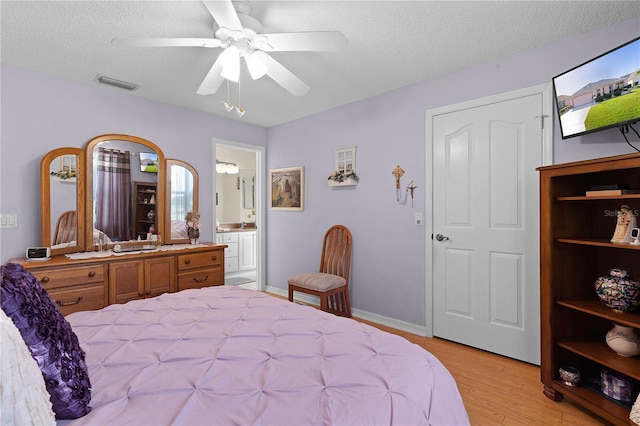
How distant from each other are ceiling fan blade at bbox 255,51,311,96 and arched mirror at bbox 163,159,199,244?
2.00 m

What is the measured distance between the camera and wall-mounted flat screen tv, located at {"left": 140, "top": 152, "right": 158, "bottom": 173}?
3.39 m

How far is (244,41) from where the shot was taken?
73.2 inches

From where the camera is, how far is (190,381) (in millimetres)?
1058

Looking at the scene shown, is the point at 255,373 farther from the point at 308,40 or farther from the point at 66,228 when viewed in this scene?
the point at 66,228

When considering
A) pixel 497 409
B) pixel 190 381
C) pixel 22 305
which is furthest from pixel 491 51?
pixel 22 305

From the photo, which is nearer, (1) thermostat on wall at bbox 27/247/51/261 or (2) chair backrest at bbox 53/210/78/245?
(1) thermostat on wall at bbox 27/247/51/261

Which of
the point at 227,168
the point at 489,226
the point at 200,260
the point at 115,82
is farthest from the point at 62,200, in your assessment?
the point at 489,226

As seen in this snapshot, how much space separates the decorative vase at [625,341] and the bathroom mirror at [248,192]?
584 centimetres

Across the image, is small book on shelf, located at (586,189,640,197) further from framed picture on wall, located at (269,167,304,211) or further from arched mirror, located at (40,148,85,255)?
arched mirror, located at (40,148,85,255)

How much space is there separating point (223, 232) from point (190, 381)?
4.67 meters

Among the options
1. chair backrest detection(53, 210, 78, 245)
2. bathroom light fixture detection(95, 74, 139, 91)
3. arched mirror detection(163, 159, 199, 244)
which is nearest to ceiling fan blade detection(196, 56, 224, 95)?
bathroom light fixture detection(95, 74, 139, 91)

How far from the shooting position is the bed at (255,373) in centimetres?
93

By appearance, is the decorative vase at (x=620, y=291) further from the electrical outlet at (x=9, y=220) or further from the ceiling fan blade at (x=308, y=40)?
the electrical outlet at (x=9, y=220)

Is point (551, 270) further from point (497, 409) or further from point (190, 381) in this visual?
point (190, 381)
